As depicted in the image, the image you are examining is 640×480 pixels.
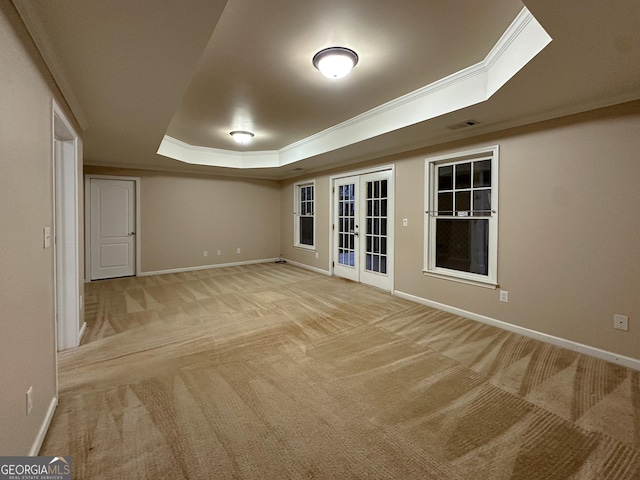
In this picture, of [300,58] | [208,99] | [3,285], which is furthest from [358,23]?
[3,285]

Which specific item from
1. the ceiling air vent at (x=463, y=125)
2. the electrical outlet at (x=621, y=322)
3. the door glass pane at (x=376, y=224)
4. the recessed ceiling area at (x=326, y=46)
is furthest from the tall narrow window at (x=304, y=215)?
the electrical outlet at (x=621, y=322)

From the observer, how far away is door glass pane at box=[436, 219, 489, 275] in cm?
373

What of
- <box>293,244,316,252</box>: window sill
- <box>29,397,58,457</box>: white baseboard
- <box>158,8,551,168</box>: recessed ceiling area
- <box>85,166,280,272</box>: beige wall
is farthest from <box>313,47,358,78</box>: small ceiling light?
<box>85,166,280,272</box>: beige wall

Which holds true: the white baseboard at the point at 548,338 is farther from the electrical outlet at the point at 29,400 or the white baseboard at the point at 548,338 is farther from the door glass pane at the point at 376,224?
the electrical outlet at the point at 29,400

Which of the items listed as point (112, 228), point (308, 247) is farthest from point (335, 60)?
point (112, 228)

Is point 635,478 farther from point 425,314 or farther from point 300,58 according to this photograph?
point 300,58

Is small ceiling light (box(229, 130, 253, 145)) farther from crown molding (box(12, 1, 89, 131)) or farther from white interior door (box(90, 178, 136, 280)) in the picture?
white interior door (box(90, 178, 136, 280))

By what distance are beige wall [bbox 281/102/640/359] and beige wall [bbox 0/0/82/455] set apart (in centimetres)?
407

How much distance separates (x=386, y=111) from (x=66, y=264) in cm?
385

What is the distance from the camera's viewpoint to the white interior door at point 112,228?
5758 mm

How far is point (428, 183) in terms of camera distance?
4273 millimetres

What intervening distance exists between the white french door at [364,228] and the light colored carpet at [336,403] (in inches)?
64.7

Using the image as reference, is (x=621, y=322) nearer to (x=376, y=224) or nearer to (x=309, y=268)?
(x=376, y=224)

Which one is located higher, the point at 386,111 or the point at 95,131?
the point at 386,111
